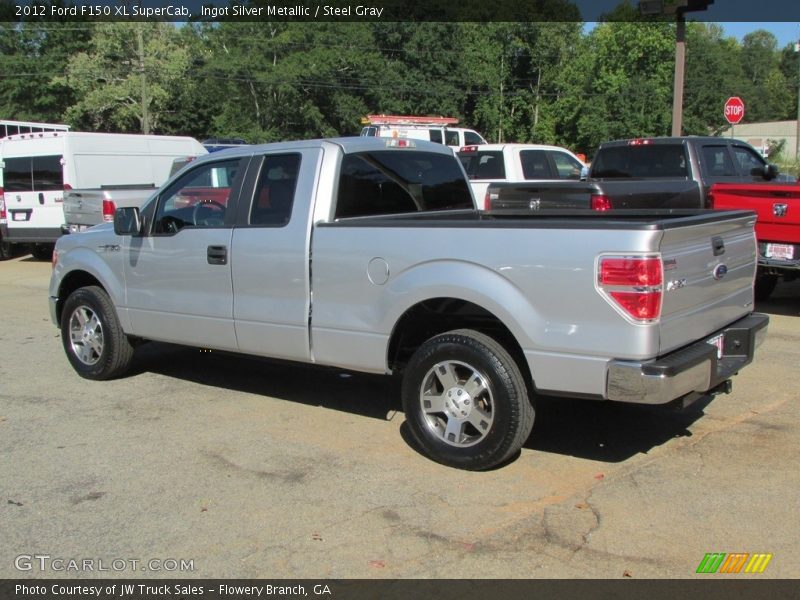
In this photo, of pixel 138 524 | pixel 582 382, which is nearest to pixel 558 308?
pixel 582 382

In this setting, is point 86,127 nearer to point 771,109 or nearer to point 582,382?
point 582,382

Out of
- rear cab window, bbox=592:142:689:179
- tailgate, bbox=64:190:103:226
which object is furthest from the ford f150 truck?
tailgate, bbox=64:190:103:226

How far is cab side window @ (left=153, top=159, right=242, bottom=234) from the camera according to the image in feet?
19.6

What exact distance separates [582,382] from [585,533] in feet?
2.54

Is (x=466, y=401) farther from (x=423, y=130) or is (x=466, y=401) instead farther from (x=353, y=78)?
(x=353, y=78)

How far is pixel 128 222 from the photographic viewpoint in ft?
20.5

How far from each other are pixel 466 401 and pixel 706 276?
154cm

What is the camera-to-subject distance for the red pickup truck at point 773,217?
8.36m

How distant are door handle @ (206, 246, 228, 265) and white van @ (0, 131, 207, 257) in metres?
11.2

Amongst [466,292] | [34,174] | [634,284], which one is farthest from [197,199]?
[34,174]

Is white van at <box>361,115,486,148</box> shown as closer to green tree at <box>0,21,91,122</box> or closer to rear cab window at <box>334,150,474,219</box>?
rear cab window at <box>334,150,474,219</box>

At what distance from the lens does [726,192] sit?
8.80 meters

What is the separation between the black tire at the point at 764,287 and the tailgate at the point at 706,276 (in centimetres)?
515

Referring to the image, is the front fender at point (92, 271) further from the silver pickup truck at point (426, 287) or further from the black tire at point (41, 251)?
the black tire at point (41, 251)
